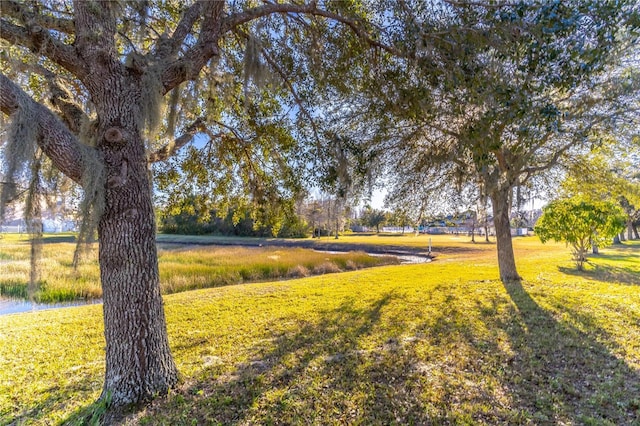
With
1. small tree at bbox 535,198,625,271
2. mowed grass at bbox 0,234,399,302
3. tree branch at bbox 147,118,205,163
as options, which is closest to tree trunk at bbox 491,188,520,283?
small tree at bbox 535,198,625,271

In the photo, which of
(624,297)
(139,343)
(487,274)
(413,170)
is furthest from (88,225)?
(487,274)

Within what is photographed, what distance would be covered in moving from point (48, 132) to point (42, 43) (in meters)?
0.88

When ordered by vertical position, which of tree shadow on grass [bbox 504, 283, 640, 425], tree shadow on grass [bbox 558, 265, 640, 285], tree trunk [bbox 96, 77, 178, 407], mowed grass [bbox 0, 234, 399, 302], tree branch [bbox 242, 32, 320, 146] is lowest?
mowed grass [bbox 0, 234, 399, 302]

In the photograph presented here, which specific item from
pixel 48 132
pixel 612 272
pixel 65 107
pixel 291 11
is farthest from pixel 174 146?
pixel 612 272

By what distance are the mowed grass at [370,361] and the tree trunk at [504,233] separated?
99cm

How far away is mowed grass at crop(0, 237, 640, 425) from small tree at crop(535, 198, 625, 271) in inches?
102

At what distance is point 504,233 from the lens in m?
7.01

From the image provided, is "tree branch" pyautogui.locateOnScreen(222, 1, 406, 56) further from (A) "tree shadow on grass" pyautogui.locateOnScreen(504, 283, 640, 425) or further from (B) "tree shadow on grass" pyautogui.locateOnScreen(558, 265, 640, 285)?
(B) "tree shadow on grass" pyautogui.locateOnScreen(558, 265, 640, 285)

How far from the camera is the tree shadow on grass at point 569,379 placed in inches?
93.2

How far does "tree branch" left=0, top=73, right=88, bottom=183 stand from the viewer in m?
2.07

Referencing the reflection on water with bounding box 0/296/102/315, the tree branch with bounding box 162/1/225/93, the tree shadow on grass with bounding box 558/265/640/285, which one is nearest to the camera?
the tree branch with bounding box 162/1/225/93

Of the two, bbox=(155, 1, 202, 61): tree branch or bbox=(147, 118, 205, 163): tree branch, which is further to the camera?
bbox=(147, 118, 205, 163): tree branch

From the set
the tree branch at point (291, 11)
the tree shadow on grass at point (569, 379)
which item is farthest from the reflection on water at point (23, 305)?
the tree shadow on grass at point (569, 379)

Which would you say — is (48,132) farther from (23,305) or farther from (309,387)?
(23,305)
